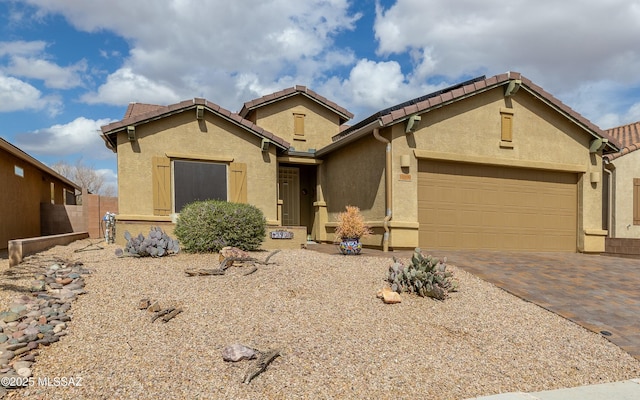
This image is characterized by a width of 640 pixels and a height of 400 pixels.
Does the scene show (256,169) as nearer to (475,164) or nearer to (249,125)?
(249,125)

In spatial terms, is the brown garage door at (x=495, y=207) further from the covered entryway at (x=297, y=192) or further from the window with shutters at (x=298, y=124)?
the window with shutters at (x=298, y=124)

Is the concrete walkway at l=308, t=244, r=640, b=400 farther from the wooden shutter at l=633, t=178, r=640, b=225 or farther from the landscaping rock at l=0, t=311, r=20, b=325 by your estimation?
the landscaping rock at l=0, t=311, r=20, b=325

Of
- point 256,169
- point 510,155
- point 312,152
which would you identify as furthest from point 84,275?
point 510,155

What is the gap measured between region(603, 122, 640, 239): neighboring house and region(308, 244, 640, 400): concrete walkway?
4.44 metres

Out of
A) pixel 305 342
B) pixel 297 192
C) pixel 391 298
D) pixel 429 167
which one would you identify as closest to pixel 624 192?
pixel 429 167

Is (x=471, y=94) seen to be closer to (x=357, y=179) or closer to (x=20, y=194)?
(x=357, y=179)

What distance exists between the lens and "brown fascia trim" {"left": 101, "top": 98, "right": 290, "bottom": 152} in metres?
11.3

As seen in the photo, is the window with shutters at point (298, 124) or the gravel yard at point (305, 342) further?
the window with shutters at point (298, 124)

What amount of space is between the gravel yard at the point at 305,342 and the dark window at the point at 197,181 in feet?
17.6

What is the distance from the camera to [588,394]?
4.09 meters

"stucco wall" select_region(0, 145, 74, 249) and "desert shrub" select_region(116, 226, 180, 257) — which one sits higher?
"stucco wall" select_region(0, 145, 74, 249)

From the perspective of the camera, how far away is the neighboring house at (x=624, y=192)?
14344 mm

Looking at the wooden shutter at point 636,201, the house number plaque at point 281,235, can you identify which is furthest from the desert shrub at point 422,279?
the wooden shutter at point 636,201

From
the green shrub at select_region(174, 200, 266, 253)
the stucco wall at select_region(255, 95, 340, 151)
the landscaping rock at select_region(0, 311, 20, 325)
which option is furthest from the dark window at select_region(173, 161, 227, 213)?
the landscaping rock at select_region(0, 311, 20, 325)
